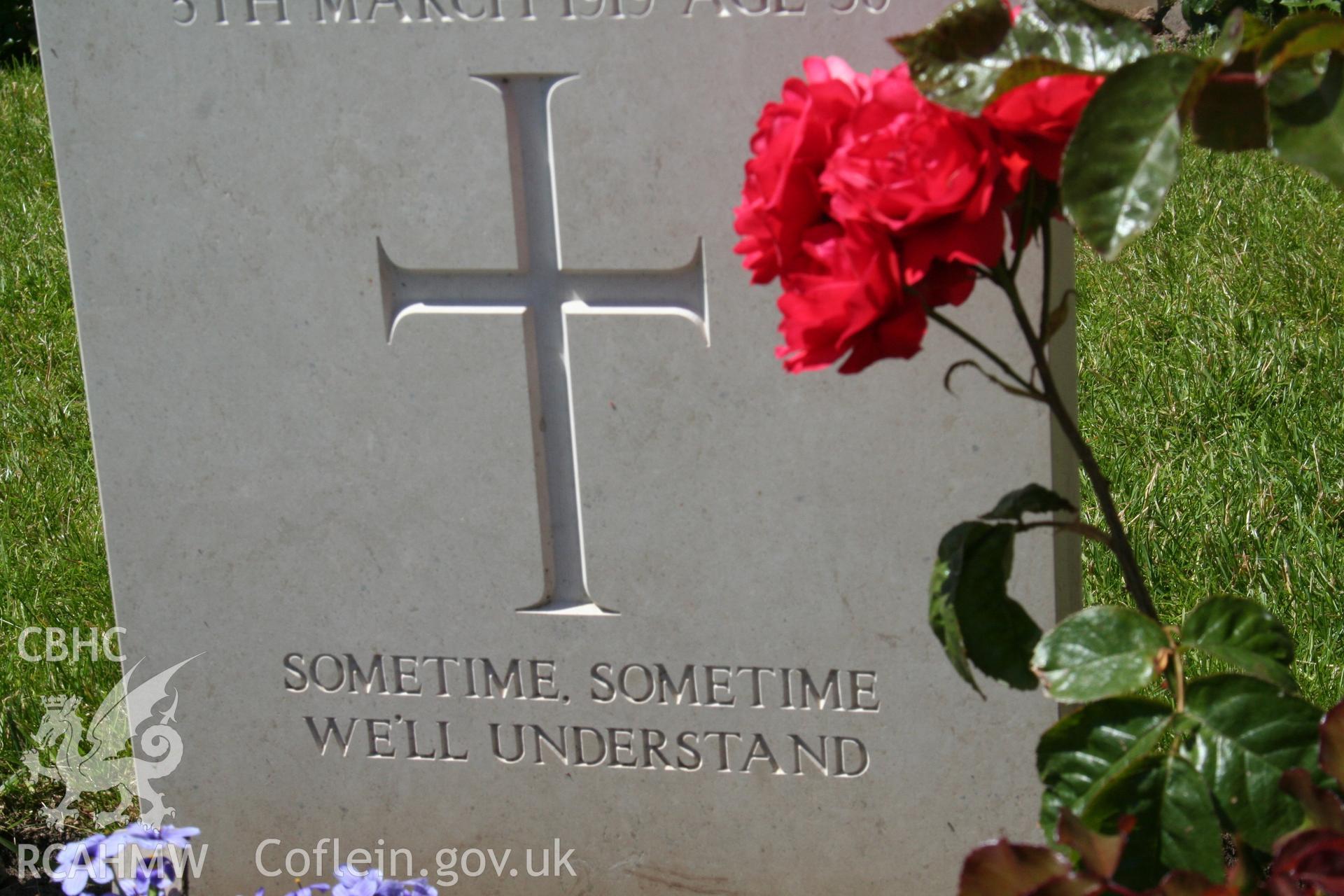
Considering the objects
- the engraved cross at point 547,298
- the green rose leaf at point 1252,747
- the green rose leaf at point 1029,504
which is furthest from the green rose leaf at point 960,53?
the engraved cross at point 547,298

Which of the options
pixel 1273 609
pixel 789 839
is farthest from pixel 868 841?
pixel 1273 609

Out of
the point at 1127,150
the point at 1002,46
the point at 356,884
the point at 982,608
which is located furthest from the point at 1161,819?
the point at 356,884

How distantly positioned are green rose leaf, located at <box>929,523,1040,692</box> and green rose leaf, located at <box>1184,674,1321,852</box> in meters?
0.18

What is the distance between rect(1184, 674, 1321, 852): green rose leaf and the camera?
42.3 inches

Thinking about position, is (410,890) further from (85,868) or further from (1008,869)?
(1008,869)

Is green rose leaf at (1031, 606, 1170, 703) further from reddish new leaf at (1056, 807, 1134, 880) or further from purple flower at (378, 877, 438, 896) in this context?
purple flower at (378, 877, 438, 896)

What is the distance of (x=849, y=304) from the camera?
1.09 m

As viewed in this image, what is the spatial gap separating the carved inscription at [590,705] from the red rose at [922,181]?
87cm

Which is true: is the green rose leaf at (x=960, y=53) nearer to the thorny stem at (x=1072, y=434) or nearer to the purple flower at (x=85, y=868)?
the thorny stem at (x=1072, y=434)

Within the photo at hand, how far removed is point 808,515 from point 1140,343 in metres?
1.76

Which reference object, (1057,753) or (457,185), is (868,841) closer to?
(1057,753)

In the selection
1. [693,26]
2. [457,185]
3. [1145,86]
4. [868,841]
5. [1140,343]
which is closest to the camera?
[1145,86]

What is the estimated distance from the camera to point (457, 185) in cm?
179

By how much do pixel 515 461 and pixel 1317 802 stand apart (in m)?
1.12
